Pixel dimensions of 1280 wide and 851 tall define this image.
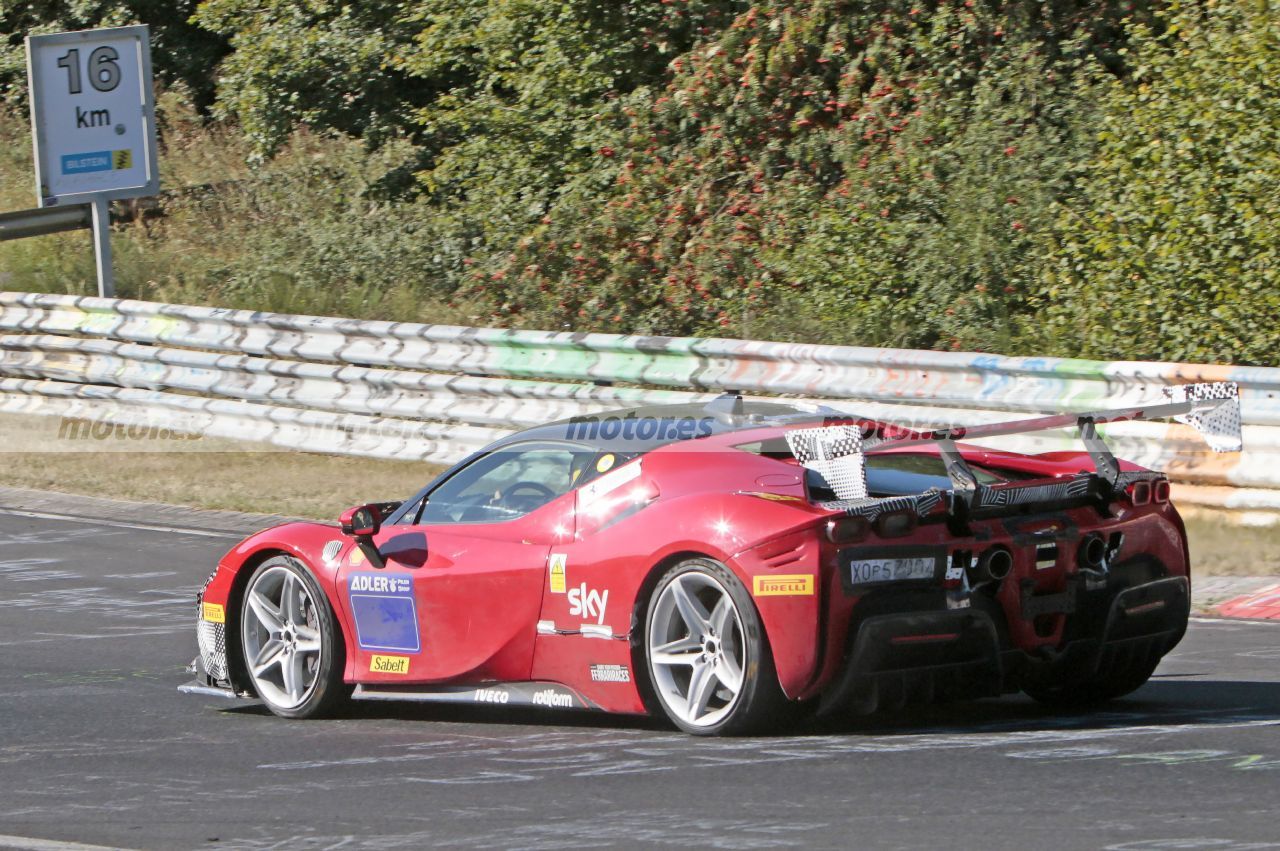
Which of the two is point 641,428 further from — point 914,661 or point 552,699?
point 914,661

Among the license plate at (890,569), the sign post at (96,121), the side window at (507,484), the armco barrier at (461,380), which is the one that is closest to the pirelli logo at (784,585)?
the license plate at (890,569)

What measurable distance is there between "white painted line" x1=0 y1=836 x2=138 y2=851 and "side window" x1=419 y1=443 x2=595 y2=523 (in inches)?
90.6

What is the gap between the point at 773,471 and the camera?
688 cm

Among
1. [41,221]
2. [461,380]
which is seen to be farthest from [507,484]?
[41,221]

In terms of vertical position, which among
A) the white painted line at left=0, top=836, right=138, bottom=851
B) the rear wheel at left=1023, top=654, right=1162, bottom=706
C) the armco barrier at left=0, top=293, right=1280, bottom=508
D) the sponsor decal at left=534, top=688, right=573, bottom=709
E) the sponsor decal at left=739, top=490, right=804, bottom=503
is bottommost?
the white painted line at left=0, top=836, right=138, bottom=851

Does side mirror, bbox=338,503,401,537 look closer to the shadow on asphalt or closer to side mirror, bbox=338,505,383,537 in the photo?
side mirror, bbox=338,505,383,537

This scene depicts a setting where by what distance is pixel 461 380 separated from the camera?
15.5 m

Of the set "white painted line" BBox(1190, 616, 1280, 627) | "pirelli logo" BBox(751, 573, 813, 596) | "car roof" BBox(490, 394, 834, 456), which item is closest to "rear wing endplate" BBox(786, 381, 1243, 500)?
"pirelli logo" BBox(751, 573, 813, 596)

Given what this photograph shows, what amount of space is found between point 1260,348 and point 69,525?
8720 millimetres

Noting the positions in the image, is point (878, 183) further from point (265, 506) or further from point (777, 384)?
point (265, 506)

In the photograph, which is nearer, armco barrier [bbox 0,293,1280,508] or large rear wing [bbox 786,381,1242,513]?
large rear wing [bbox 786,381,1242,513]

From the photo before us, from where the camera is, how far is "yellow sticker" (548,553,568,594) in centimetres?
719

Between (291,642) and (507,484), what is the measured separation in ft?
4.05

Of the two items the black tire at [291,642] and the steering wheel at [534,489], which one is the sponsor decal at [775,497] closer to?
the steering wheel at [534,489]
